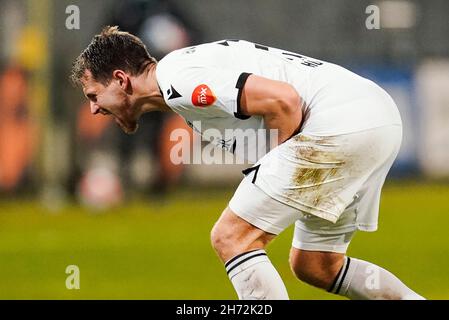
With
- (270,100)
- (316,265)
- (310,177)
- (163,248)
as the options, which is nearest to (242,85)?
(270,100)

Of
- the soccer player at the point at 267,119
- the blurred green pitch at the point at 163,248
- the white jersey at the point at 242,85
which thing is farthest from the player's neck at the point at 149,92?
the blurred green pitch at the point at 163,248

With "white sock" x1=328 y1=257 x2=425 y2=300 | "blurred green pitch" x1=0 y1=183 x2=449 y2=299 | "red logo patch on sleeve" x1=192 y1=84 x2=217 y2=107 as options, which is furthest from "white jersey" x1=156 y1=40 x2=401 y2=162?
"blurred green pitch" x1=0 y1=183 x2=449 y2=299

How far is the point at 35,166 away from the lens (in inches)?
583

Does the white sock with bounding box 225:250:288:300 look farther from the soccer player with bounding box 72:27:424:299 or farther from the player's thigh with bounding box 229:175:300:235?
the player's thigh with bounding box 229:175:300:235

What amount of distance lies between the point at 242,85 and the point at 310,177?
572 mm

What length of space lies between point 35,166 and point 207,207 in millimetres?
2479

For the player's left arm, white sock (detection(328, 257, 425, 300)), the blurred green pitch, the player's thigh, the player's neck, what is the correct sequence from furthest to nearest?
the blurred green pitch
white sock (detection(328, 257, 425, 300))
the player's neck
the player's thigh
the player's left arm

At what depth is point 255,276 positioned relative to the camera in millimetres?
5504

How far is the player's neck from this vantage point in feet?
19.0

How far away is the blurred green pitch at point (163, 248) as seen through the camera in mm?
8992

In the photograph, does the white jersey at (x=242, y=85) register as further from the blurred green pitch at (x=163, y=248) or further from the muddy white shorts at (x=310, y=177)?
the blurred green pitch at (x=163, y=248)

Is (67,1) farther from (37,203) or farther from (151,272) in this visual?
(151,272)

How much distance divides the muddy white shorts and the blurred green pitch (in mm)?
2697

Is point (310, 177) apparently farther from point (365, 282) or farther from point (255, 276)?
point (365, 282)
